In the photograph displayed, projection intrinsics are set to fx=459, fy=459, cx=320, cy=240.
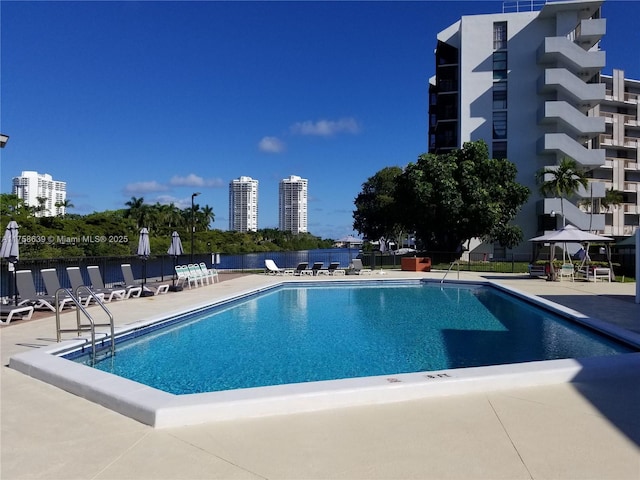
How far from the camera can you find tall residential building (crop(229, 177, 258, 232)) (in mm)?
138625

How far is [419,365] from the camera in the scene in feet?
23.7

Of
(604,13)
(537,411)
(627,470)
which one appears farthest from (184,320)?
(604,13)

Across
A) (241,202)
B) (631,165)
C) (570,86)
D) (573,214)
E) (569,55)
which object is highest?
(569,55)

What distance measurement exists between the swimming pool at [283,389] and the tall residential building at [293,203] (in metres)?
147

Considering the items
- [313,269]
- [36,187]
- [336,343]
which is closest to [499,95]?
[313,269]

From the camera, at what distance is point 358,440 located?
369cm

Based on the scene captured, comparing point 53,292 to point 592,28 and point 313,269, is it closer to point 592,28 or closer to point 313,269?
point 313,269

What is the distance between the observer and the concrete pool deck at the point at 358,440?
318cm

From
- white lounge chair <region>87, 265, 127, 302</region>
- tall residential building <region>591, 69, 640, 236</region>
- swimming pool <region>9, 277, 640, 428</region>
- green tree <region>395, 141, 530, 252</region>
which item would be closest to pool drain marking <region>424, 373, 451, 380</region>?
A: swimming pool <region>9, 277, 640, 428</region>

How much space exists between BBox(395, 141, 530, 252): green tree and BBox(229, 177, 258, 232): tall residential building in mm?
110432

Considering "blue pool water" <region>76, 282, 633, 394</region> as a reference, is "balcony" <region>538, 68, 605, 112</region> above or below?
above

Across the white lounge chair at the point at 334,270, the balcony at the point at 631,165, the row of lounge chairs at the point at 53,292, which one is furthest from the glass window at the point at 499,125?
the row of lounge chairs at the point at 53,292

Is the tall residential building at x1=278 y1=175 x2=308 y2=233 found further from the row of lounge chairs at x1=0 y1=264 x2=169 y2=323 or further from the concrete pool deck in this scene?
the concrete pool deck

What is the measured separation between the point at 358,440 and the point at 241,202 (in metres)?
139
